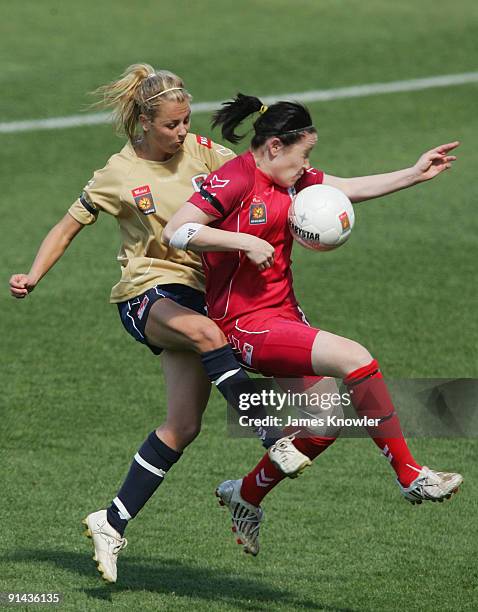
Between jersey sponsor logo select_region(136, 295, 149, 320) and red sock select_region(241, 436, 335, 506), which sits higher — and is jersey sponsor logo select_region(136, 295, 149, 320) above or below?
above

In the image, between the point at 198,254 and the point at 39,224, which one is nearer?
the point at 198,254

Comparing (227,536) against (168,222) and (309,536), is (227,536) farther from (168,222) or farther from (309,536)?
(168,222)

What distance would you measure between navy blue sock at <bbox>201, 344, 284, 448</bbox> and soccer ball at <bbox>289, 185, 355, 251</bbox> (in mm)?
731

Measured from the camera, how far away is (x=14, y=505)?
28.6ft

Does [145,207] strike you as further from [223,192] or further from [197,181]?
[223,192]

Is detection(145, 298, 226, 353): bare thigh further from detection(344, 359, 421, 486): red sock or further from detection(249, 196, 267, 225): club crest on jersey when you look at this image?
detection(344, 359, 421, 486): red sock

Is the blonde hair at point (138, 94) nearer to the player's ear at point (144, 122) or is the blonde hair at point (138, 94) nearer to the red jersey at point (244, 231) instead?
the player's ear at point (144, 122)

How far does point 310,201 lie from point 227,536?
265 cm

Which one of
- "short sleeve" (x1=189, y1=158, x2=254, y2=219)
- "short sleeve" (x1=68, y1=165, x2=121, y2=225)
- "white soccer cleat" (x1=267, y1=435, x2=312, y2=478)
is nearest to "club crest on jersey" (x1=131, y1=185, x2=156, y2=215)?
"short sleeve" (x1=68, y1=165, x2=121, y2=225)

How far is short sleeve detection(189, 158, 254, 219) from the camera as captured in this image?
267 inches

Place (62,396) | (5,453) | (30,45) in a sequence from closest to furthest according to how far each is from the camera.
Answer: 1. (5,453)
2. (62,396)
3. (30,45)

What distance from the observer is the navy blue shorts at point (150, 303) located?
726cm

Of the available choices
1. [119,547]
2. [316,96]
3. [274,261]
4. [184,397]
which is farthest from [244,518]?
[316,96]

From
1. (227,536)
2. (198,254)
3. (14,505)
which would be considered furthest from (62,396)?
(198,254)
